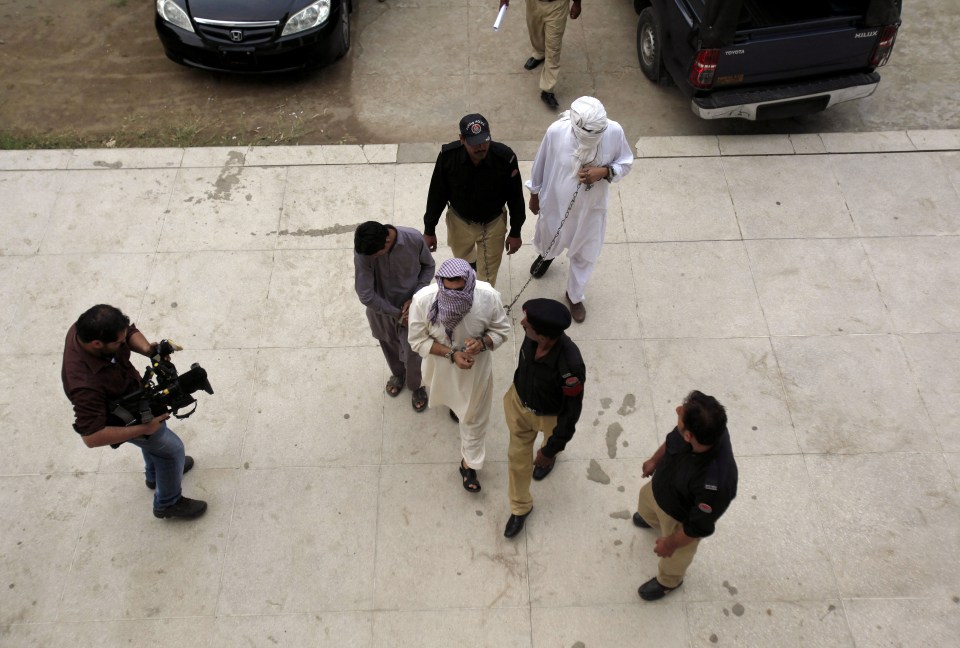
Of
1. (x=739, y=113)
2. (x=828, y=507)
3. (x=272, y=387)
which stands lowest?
(x=828, y=507)

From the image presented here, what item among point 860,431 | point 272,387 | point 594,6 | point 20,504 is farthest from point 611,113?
point 20,504

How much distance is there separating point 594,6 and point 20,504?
23.8 feet

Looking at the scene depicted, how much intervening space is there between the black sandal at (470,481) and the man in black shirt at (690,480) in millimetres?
1074

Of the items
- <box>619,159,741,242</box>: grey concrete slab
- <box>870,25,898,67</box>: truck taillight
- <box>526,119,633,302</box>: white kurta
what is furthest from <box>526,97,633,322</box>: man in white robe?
<box>870,25,898,67</box>: truck taillight

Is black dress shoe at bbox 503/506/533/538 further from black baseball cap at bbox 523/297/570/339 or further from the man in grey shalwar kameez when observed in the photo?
black baseball cap at bbox 523/297/570/339

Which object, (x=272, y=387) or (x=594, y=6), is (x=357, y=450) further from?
(x=594, y=6)

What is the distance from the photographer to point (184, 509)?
4109 millimetres

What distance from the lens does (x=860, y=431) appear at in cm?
450

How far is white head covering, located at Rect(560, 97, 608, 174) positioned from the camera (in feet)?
13.6

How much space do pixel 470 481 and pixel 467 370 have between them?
86cm

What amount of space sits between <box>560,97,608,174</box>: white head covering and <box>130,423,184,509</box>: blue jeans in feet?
9.48

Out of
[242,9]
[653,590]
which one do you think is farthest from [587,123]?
[242,9]

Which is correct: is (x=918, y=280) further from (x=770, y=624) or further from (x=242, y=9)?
(x=242, y=9)

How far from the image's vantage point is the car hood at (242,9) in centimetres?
662
